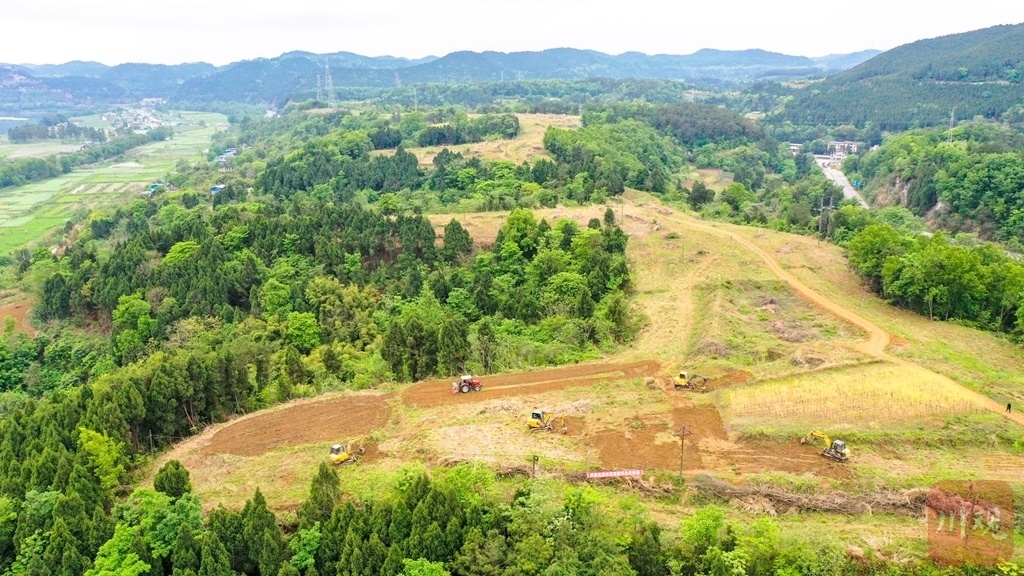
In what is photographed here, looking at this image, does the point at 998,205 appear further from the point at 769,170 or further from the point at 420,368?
the point at 420,368

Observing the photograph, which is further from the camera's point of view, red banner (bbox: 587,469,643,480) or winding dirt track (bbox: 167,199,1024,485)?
winding dirt track (bbox: 167,199,1024,485)

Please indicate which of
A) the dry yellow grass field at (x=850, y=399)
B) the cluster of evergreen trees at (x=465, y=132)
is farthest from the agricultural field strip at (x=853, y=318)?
the cluster of evergreen trees at (x=465, y=132)

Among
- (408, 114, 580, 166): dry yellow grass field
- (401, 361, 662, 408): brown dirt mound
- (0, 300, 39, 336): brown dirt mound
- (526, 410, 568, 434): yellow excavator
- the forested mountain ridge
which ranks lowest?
(0, 300, 39, 336): brown dirt mound

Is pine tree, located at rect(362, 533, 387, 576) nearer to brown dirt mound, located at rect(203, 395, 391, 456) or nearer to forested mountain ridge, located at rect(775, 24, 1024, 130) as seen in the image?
brown dirt mound, located at rect(203, 395, 391, 456)

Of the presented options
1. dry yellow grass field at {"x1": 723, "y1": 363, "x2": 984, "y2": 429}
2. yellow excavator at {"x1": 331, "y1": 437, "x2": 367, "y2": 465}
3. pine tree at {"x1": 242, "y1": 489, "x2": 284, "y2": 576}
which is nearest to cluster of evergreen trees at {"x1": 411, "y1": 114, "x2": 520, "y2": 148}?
dry yellow grass field at {"x1": 723, "y1": 363, "x2": 984, "y2": 429}

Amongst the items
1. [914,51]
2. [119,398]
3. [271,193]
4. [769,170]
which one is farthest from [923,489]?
[914,51]

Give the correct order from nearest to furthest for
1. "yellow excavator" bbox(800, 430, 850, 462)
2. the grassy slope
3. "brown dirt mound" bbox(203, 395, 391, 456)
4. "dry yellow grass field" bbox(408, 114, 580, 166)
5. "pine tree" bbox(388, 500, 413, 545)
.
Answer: "pine tree" bbox(388, 500, 413, 545) → the grassy slope → "yellow excavator" bbox(800, 430, 850, 462) → "brown dirt mound" bbox(203, 395, 391, 456) → "dry yellow grass field" bbox(408, 114, 580, 166)

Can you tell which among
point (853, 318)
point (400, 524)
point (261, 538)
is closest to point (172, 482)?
point (261, 538)

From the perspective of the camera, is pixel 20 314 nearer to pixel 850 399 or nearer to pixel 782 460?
pixel 782 460
